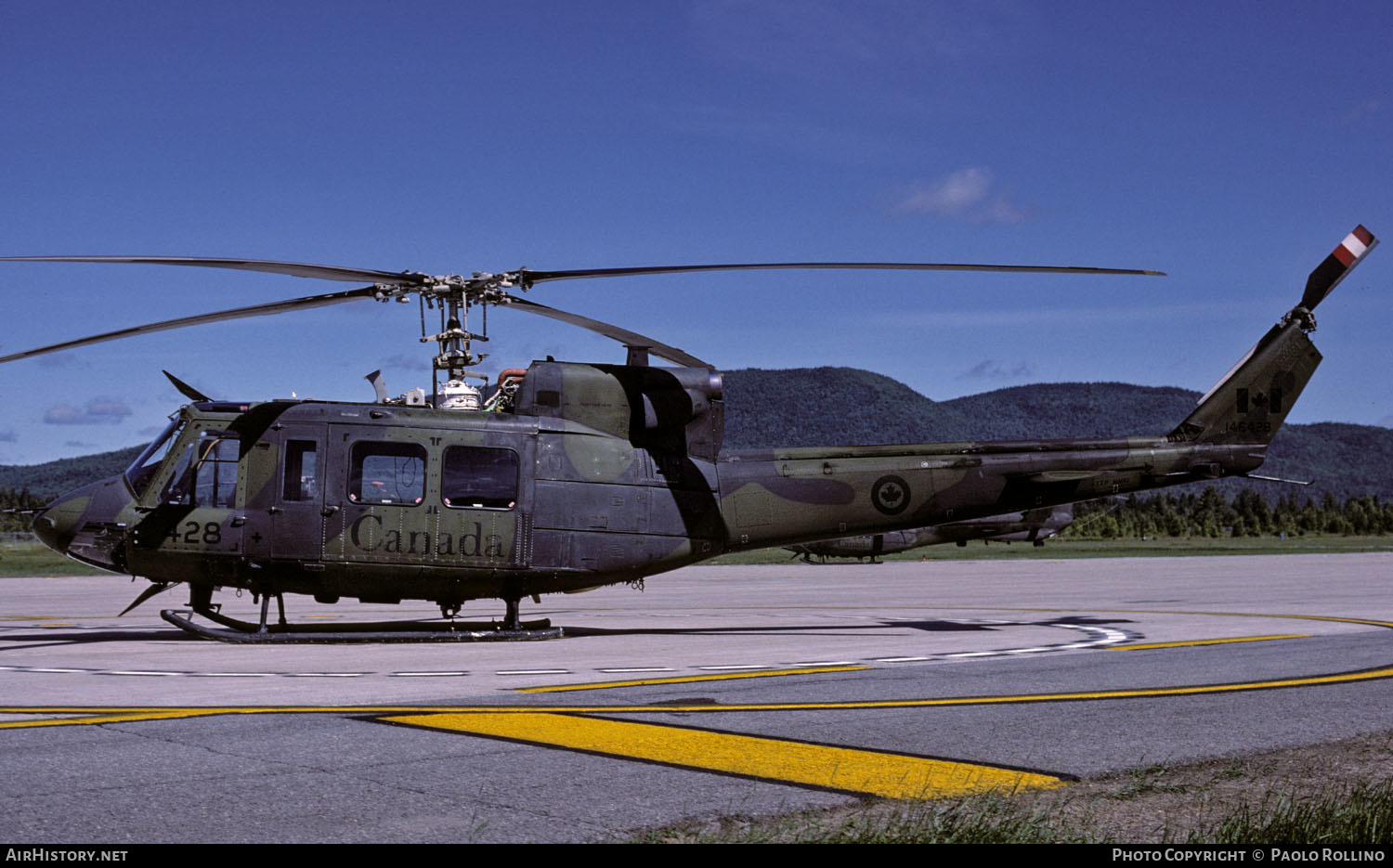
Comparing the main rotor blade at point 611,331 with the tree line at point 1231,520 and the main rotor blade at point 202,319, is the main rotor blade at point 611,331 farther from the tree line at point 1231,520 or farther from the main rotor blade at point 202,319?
the tree line at point 1231,520

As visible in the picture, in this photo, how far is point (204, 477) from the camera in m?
16.6

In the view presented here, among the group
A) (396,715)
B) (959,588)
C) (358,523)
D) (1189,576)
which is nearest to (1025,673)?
(396,715)

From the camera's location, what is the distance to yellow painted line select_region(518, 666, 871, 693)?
1110 cm

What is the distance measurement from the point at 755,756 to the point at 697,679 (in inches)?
174

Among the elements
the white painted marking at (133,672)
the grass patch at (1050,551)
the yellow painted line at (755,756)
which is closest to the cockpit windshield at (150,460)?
the white painted marking at (133,672)

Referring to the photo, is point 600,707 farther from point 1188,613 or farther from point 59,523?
point 1188,613

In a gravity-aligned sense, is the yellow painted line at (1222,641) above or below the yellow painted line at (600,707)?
below

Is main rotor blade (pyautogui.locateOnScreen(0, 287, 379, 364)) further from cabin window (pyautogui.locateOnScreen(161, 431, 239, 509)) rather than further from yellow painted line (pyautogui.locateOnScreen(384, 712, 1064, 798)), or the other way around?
yellow painted line (pyautogui.locateOnScreen(384, 712, 1064, 798))

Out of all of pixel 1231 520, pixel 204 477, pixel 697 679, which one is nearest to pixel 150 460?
pixel 204 477

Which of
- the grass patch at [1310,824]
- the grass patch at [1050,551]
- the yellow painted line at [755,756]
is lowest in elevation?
the grass patch at [1050,551]

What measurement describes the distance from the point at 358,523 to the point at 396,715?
7.91 meters

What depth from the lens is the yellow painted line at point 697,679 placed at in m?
11.1

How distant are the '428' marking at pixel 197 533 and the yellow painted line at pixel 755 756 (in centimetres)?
854
